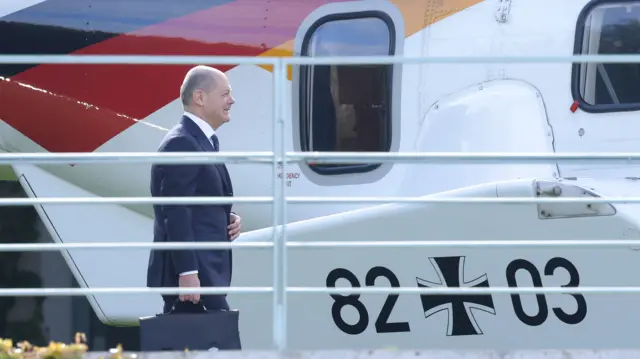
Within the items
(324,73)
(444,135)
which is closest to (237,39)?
(324,73)

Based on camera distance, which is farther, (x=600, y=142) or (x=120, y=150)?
(x=120, y=150)

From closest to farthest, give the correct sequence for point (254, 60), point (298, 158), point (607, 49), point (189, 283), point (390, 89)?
point (254, 60) → point (298, 158) → point (189, 283) → point (607, 49) → point (390, 89)

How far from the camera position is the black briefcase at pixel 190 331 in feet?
11.9

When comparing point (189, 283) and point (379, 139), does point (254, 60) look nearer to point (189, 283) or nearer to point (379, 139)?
point (189, 283)

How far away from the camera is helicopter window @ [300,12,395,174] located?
18.1 ft

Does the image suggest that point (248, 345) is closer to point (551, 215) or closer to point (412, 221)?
point (412, 221)

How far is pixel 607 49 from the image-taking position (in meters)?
5.33

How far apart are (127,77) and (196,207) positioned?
2009mm

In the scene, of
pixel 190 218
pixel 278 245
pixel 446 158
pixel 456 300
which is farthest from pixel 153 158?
pixel 456 300

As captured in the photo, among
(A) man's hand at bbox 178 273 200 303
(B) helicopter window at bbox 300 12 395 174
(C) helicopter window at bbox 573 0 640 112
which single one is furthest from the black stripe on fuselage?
(A) man's hand at bbox 178 273 200 303

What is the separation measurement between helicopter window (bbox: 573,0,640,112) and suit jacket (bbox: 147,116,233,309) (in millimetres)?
2342

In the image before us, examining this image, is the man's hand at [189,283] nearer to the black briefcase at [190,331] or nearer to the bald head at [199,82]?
the black briefcase at [190,331]

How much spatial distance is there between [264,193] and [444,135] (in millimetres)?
1199

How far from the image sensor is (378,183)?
217 inches
